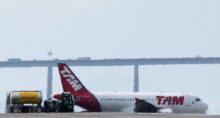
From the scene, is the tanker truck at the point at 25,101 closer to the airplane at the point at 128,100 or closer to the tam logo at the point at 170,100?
the airplane at the point at 128,100

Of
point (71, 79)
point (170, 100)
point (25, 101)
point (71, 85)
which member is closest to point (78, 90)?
point (71, 85)

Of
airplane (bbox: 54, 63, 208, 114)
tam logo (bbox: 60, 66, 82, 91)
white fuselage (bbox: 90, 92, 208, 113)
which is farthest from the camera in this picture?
white fuselage (bbox: 90, 92, 208, 113)

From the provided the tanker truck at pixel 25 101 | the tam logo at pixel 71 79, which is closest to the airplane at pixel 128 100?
the tam logo at pixel 71 79

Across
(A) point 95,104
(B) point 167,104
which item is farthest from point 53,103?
(B) point 167,104

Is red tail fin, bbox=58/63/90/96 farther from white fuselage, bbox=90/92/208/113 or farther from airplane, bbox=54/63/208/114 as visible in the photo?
white fuselage, bbox=90/92/208/113

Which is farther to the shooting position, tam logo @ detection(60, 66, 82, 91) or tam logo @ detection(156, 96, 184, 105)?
tam logo @ detection(156, 96, 184, 105)

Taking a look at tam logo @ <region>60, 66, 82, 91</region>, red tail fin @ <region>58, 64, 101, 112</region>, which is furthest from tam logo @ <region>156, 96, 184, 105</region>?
tam logo @ <region>60, 66, 82, 91</region>

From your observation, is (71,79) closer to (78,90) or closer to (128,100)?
(78,90)

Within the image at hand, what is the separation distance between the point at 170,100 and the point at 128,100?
5260 mm

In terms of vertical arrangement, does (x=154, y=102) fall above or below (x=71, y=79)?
below

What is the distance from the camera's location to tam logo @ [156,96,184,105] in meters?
106

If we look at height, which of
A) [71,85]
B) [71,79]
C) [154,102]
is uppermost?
[71,79]

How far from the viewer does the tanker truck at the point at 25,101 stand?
96062 mm

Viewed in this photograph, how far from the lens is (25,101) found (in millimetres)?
96562
